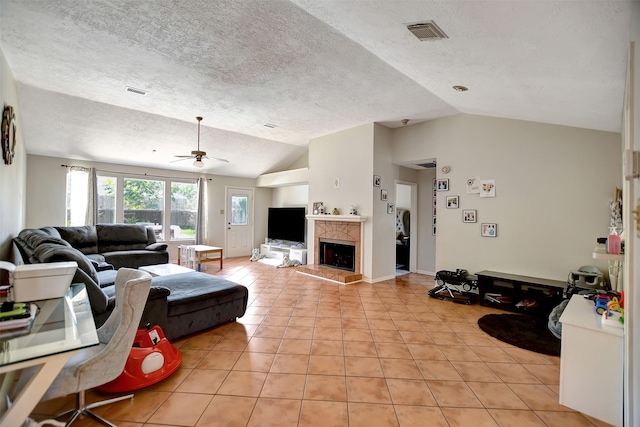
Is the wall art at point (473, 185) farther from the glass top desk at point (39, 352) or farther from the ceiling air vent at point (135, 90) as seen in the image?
the ceiling air vent at point (135, 90)

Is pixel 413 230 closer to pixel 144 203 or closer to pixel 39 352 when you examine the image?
pixel 39 352

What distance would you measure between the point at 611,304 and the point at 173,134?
6.71 meters

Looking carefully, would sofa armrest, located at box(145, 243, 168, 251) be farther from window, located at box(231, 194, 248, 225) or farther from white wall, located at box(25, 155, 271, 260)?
window, located at box(231, 194, 248, 225)

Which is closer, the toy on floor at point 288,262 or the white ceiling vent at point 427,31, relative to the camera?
the white ceiling vent at point 427,31

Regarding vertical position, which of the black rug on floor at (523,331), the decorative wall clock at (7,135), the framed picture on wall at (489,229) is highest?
the decorative wall clock at (7,135)

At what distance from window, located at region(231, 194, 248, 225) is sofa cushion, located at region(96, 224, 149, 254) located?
255 centimetres

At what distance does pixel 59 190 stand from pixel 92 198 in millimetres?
561

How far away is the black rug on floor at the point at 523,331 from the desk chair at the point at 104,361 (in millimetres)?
3329

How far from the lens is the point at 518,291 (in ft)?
12.6

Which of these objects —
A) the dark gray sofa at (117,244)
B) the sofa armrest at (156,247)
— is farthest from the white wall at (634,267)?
the sofa armrest at (156,247)

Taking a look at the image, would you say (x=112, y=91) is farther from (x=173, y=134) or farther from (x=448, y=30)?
(x=448, y=30)

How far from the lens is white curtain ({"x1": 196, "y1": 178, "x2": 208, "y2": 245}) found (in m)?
7.64

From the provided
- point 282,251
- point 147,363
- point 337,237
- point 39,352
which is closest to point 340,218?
point 337,237

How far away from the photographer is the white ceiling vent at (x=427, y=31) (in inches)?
82.1
